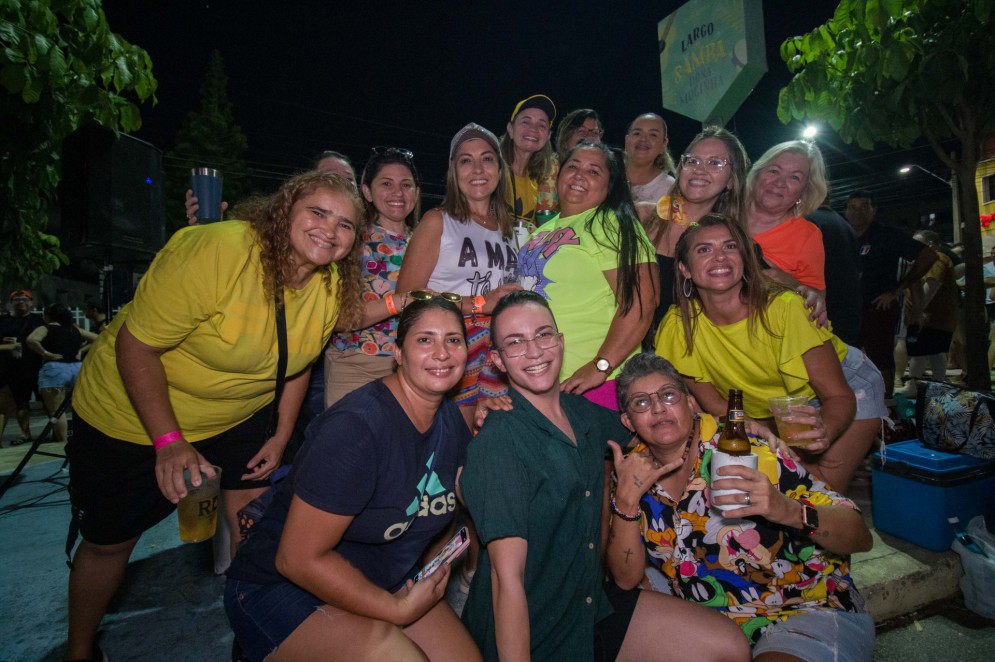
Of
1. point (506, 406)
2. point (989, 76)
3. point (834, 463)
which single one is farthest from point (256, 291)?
point (989, 76)

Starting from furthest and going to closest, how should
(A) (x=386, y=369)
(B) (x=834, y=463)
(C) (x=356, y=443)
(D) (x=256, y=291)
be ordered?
(A) (x=386, y=369)
(B) (x=834, y=463)
(D) (x=256, y=291)
(C) (x=356, y=443)

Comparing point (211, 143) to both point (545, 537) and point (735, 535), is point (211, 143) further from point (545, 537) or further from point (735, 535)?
point (735, 535)

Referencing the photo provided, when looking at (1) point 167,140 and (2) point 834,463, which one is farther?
(1) point 167,140

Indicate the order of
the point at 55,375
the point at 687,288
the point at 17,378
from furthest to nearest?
the point at 17,378 → the point at 55,375 → the point at 687,288

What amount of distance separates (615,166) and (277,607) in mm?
2820

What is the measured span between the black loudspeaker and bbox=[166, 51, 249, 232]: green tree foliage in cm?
3393

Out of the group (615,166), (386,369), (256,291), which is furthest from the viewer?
(386,369)

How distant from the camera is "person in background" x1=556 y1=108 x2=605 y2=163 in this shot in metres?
4.17

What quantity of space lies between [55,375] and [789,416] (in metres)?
9.70

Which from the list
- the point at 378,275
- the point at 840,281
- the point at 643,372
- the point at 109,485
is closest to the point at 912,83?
the point at 840,281

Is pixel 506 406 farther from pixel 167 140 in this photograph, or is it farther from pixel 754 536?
pixel 167 140

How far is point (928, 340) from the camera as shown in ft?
23.0

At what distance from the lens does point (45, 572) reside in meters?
3.64

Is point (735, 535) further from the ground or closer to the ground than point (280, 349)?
closer to the ground
